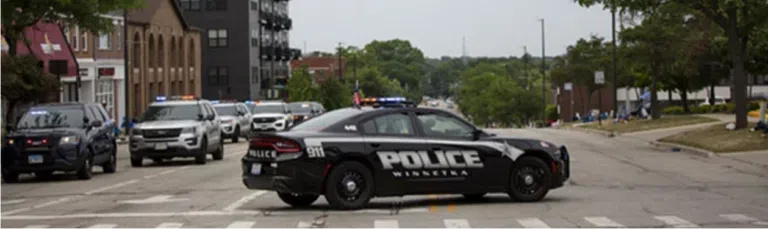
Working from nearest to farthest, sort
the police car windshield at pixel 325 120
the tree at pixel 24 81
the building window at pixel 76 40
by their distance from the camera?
the police car windshield at pixel 325 120 → the tree at pixel 24 81 → the building window at pixel 76 40

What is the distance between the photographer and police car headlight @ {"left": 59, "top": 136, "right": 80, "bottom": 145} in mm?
27281

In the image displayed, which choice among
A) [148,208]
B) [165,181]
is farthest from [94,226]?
[165,181]

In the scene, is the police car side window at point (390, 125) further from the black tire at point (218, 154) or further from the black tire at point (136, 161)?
the black tire at point (218, 154)

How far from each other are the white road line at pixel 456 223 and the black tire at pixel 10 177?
47.7ft

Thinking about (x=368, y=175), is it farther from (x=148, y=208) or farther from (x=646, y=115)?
(x=646, y=115)

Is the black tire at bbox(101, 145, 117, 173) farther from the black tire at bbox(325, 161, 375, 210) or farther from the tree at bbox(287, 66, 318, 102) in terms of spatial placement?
the tree at bbox(287, 66, 318, 102)

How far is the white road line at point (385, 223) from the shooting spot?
15516 mm

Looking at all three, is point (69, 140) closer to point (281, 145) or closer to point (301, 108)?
point (281, 145)

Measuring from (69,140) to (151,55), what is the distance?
171ft

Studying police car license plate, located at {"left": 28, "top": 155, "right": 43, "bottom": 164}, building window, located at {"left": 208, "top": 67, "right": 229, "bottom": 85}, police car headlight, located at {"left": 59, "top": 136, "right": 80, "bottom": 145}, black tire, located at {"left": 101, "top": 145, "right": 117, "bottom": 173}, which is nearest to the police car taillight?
police car headlight, located at {"left": 59, "top": 136, "right": 80, "bottom": 145}

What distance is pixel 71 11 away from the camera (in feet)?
112

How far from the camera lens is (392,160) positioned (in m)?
17.7

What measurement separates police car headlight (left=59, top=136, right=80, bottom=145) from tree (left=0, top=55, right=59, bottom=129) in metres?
12.2

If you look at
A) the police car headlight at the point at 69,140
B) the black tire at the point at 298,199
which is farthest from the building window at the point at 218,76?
the black tire at the point at 298,199
